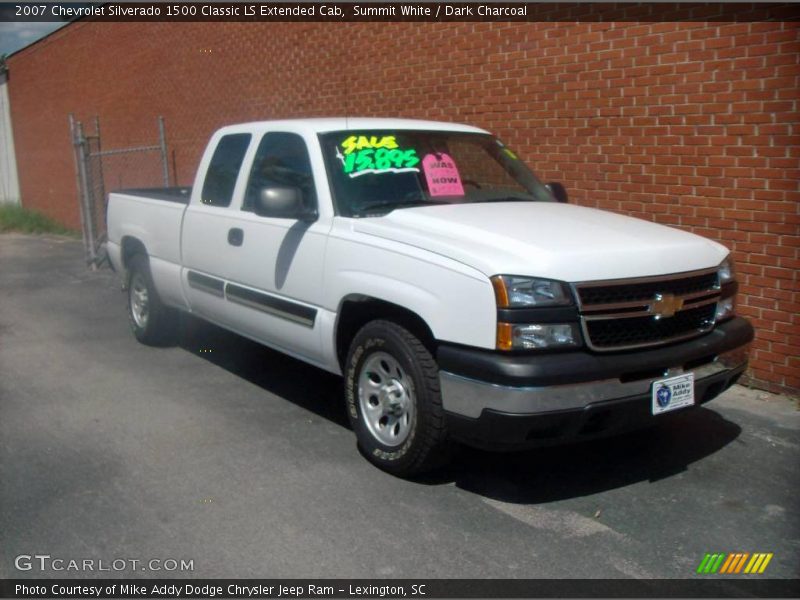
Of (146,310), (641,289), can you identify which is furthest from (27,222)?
(641,289)

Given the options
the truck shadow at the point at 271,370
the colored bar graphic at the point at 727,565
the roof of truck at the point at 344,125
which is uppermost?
the roof of truck at the point at 344,125

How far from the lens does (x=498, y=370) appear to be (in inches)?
153

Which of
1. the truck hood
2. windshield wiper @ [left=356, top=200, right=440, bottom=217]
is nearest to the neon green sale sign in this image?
windshield wiper @ [left=356, top=200, right=440, bottom=217]

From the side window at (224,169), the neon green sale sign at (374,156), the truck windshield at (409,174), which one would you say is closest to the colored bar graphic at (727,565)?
the truck windshield at (409,174)

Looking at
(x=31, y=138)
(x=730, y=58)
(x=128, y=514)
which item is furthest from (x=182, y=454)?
(x=31, y=138)

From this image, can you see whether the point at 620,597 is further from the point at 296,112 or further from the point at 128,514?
the point at 296,112

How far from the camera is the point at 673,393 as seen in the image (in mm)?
4262

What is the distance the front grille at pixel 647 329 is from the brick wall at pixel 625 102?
68.6 inches

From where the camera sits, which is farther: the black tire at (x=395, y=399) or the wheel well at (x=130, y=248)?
the wheel well at (x=130, y=248)

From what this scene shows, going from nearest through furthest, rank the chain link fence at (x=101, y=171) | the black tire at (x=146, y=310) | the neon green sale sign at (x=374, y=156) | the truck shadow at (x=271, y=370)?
the neon green sale sign at (x=374, y=156)
the truck shadow at (x=271, y=370)
the black tire at (x=146, y=310)
the chain link fence at (x=101, y=171)

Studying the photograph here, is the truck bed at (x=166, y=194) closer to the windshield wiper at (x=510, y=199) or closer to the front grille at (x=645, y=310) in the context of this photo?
the windshield wiper at (x=510, y=199)

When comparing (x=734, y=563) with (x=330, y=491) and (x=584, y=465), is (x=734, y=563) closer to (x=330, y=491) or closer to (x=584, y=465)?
(x=584, y=465)

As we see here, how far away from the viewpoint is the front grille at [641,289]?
13.3 feet

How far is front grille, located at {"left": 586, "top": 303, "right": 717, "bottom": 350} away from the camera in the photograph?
407 cm
